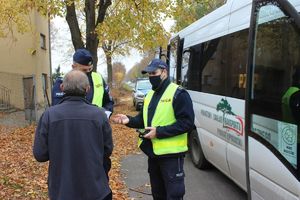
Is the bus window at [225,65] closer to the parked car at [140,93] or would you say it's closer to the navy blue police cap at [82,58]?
the navy blue police cap at [82,58]

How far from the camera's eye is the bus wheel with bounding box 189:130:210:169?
8145mm

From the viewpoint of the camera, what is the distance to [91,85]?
496cm

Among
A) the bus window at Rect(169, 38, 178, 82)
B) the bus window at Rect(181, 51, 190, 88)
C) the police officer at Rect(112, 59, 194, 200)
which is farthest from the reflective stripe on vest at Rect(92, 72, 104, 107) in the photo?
the bus window at Rect(169, 38, 178, 82)

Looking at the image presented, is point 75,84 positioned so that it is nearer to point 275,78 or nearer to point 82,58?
point 82,58

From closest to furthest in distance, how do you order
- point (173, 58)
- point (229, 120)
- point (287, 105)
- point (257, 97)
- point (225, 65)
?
point (287, 105) < point (257, 97) < point (229, 120) < point (225, 65) < point (173, 58)

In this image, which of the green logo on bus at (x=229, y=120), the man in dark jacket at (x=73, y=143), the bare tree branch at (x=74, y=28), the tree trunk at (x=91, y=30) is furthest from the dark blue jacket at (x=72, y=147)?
the tree trunk at (x=91, y=30)

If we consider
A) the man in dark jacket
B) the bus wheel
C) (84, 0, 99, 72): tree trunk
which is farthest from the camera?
(84, 0, 99, 72): tree trunk

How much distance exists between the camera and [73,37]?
16.0 meters

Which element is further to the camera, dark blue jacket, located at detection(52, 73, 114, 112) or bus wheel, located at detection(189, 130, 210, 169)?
bus wheel, located at detection(189, 130, 210, 169)

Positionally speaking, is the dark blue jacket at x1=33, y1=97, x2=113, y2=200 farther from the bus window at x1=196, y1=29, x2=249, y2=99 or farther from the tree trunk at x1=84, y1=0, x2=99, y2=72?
the tree trunk at x1=84, y1=0, x2=99, y2=72

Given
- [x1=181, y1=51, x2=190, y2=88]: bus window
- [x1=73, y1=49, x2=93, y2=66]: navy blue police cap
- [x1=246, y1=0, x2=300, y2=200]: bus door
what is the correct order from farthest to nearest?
[x1=181, y1=51, x2=190, y2=88]: bus window → [x1=73, y1=49, x2=93, y2=66]: navy blue police cap → [x1=246, y1=0, x2=300, y2=200]: bus door

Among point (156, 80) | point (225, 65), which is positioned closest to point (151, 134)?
point (156, 80)

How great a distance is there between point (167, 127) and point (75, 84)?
1.34m

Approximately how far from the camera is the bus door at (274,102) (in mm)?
3734
